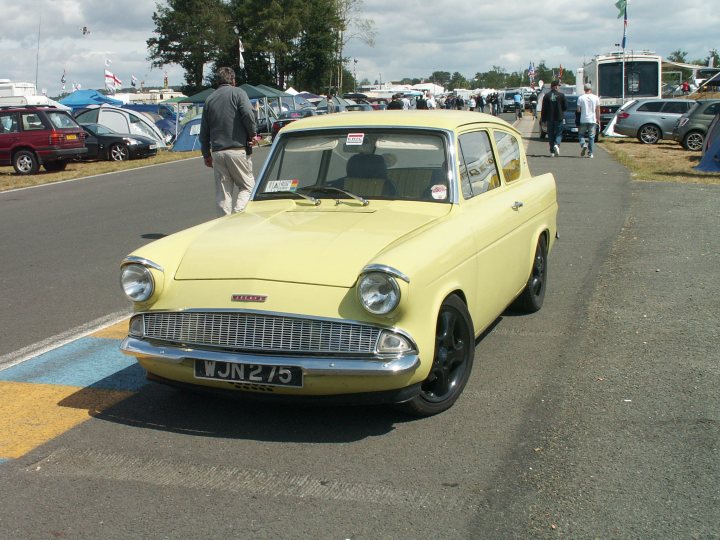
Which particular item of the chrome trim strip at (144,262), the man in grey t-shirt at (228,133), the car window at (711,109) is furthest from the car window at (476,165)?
the car window at (711,109)

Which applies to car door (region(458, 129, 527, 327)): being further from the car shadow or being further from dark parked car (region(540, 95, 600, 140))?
dark parked car (region(540, 95, 600, 140))

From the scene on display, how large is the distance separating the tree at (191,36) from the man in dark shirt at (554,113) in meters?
→ 61.8

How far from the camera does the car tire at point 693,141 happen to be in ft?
77.3

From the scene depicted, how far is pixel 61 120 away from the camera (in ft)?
71.4

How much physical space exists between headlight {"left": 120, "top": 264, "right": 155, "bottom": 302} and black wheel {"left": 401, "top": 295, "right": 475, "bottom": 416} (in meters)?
1.53

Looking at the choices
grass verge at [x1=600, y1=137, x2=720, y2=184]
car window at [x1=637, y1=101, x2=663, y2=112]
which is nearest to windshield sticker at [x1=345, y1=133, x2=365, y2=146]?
grass verge at [x1=600, y1=137, x2=720, y2=184]

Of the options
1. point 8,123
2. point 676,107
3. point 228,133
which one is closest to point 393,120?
point 228,133

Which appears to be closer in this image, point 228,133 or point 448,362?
point 448,362

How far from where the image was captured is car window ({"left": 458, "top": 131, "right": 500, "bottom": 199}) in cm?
545

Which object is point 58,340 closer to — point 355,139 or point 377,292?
→ point 355,139

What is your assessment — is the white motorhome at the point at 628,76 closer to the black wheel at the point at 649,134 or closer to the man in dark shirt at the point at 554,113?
the black wheel at the point at 649,134

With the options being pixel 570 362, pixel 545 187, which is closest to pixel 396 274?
pixel 570 362

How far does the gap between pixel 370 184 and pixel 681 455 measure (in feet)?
8.41

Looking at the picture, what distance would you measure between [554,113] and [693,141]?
5.15 metres
